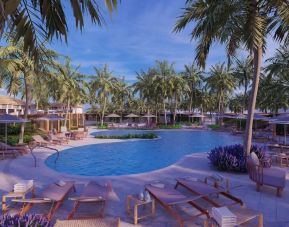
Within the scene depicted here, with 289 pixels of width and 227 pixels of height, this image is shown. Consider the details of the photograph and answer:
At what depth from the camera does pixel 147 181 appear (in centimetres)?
→ 900

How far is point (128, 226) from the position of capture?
214 inches

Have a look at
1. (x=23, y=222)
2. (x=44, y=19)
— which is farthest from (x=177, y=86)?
(x=23, y=222)

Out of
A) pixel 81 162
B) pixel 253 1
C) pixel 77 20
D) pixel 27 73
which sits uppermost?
pixel 253 1

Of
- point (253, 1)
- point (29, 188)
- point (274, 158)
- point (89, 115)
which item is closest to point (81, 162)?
point (29, 188)

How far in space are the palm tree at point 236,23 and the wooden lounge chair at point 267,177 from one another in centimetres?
213

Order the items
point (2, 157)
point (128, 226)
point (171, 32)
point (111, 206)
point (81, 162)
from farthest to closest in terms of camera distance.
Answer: point (81, 162)
point (2, 157)
point (171, 32)
point (111, 206)
point (128, 226)

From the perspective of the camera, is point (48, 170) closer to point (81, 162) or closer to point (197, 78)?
point (81, 162)

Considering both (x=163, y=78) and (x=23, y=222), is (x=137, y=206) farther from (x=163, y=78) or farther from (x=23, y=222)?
(x=163, y=78)

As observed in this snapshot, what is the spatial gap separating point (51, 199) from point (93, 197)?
87cm

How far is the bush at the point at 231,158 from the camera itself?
9992 millimetres

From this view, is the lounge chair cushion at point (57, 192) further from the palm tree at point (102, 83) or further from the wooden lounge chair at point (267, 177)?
the palm tree at point (102, 83)

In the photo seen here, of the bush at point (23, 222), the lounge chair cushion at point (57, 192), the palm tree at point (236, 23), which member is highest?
the palm tree at point (236, 23)

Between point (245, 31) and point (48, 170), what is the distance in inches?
338

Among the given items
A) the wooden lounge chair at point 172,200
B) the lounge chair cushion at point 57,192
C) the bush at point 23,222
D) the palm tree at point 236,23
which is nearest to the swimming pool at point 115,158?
the lounge chair cushion at point 57,192
